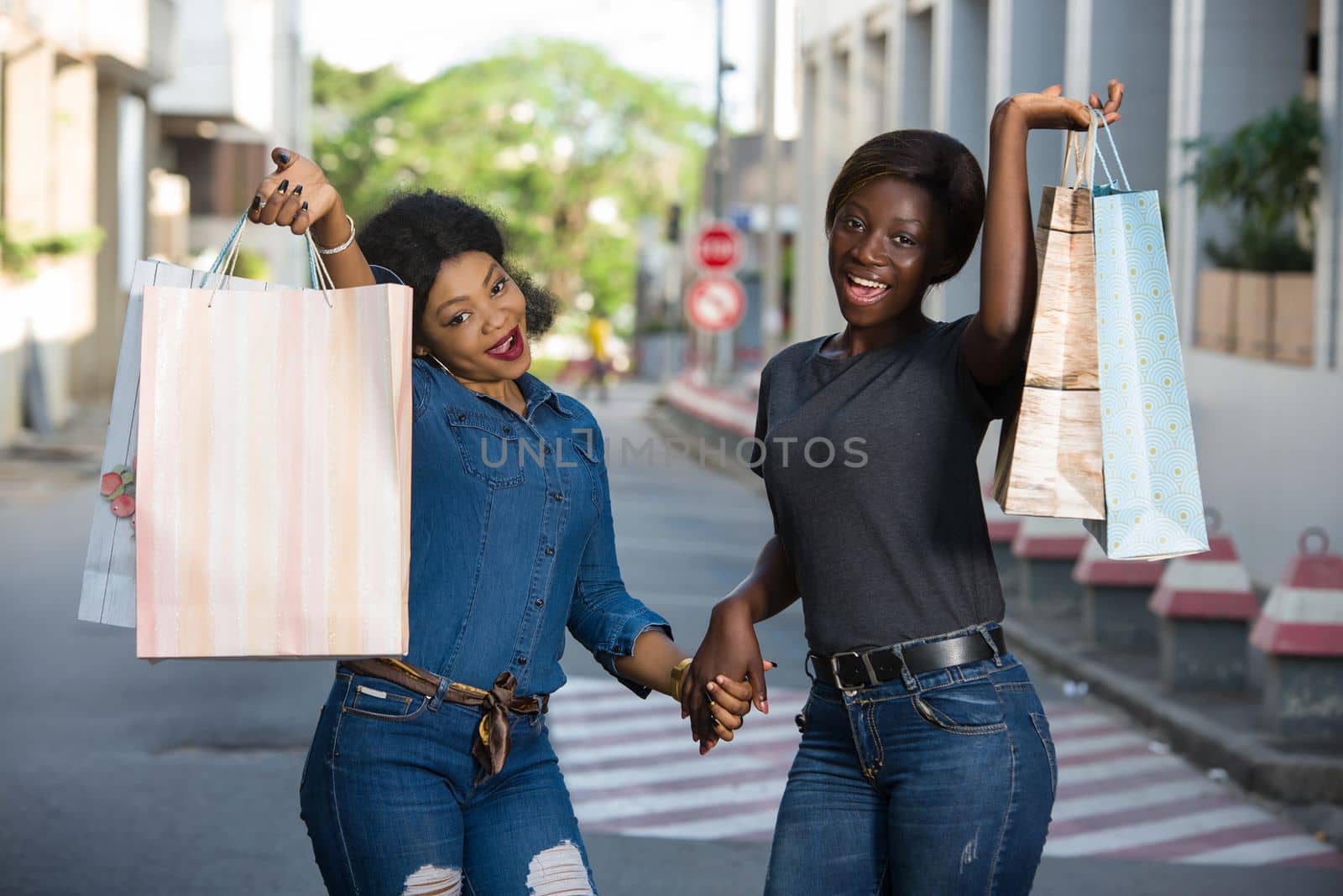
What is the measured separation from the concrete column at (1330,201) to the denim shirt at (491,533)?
9.17m

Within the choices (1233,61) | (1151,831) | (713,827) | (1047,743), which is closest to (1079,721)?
(1151,831)

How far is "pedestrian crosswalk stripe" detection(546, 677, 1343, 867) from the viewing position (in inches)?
257

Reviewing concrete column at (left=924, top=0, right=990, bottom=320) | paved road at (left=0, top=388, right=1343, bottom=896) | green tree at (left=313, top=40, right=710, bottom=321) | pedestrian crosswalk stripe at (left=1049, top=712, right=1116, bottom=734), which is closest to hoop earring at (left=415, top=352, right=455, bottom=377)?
paved road at (left=0, top=388, right=1343, bottom=896)

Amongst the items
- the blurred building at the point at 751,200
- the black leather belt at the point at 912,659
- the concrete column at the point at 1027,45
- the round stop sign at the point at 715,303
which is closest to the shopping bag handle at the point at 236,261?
the black leather belt at the point at 912,659

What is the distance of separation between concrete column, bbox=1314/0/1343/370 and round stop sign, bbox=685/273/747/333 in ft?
59.3

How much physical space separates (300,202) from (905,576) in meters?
1.20

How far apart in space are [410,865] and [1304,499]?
9920 mm

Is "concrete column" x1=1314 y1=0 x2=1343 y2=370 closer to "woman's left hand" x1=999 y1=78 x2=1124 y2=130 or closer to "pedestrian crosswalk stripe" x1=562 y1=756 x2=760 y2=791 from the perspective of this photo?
"pedestrian crosswalk stripe" x1=562 y1=756 x2=760 y2=791

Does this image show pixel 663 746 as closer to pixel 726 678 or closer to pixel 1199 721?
pixel 1199 721

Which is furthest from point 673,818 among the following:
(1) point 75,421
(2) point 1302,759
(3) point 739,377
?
(3) point 739,377

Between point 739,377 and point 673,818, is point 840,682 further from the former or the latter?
point 739,377

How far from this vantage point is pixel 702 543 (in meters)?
15.6

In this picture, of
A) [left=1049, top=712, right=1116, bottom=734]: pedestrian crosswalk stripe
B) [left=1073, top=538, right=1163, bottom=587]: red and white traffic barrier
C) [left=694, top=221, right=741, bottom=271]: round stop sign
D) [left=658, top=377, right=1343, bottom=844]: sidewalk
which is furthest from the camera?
[left=694, top=221, right=741, bottom=271]: round stop sign

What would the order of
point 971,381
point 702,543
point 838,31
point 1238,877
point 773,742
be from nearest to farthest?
point 971,381 < point 1238,877 < point 773,742 < point 702,543 < point 838,31
